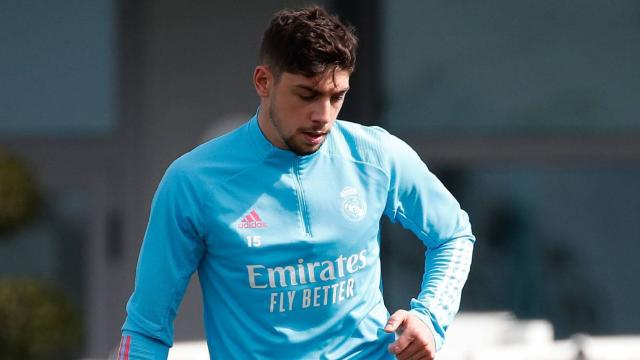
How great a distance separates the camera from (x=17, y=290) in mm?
7473

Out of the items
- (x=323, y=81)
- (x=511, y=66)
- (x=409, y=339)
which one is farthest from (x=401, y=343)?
(x=511, y=66)

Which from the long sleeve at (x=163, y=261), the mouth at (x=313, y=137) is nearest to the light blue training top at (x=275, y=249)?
the long sleeve at (x=163, y=261)

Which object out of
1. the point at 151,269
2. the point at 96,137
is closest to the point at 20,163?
the point at 96,137

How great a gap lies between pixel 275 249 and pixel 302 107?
0.34m

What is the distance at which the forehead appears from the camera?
2787 millimetres

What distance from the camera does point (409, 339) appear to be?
112 inches

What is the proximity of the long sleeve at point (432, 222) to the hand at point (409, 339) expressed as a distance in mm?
150

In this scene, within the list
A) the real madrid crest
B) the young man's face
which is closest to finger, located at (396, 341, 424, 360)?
the real madrid crest

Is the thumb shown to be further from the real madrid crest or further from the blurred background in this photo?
the blurred background

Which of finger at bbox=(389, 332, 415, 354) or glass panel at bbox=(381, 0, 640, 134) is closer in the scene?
finger at bbox=(389, 332, 415, 354)

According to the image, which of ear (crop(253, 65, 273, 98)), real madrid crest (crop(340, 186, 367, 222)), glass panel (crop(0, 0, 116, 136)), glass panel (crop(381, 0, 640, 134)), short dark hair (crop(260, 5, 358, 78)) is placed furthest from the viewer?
glass panel (crop(0, 0, 116, 136))

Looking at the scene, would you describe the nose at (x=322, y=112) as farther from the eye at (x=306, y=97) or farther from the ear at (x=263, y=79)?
the ear at (x=263, y=79)

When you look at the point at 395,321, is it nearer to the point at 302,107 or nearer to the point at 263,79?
the point at 302,107

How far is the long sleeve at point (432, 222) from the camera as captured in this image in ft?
10.1
